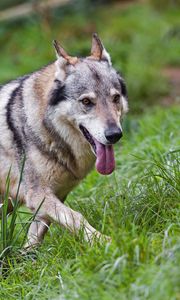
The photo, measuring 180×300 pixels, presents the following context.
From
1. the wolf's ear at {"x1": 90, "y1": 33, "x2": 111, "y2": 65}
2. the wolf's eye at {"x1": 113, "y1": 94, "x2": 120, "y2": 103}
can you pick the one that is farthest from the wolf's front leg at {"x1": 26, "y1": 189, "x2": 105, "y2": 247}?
the wolf's ear at {"x1": 90, "y1": 33, "x2": 111, "y2": 65}

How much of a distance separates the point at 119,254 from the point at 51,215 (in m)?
1.16

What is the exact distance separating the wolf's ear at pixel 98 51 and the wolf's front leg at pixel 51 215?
1111 mm

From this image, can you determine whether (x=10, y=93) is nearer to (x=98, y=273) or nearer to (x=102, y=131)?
(x=102, y=131)

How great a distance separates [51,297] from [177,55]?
10778 mm

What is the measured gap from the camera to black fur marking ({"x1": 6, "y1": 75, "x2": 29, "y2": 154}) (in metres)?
5.43

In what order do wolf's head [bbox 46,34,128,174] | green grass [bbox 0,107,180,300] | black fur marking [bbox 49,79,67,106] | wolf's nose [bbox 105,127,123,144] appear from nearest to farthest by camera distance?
green grass [bbox 0,107,180,300], wolf's nose [bbox 105,127,123,144], wolf's head [bbox 46,34,128,174], black fur marking [bbox 49,79,67,106]

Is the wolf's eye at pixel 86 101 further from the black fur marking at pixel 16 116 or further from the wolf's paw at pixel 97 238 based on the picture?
the wolf's paw at pixel 97 238

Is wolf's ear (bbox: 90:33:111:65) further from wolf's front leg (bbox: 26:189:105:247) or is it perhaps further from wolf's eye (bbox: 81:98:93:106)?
Answer: wolf's front leg (bbox: 26:189:105:247)

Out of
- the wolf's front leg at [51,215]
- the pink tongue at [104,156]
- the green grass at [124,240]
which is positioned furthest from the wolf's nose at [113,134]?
the wolf's front leg at [51,215]

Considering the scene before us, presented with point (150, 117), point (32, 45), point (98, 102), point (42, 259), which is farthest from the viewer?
point (32, 45)

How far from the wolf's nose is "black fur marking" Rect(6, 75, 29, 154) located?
0.84 m

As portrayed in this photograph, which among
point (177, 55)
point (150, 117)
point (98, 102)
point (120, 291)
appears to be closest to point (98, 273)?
point (120, 291)

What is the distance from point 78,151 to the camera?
17.5ft

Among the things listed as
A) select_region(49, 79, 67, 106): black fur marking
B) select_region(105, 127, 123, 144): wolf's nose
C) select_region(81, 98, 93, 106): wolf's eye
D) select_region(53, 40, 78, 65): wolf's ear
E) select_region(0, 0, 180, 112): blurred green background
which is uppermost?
select_region(0, 0, 180, 112): blurred green background
